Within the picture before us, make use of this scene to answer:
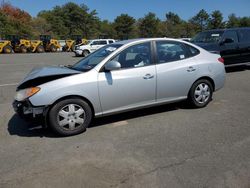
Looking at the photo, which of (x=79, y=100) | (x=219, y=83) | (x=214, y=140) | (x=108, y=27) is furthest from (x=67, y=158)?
(x=108, y=27)

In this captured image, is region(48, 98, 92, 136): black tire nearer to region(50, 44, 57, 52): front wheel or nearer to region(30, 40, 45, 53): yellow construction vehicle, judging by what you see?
region(30, 40, 45, 53): yellow construction vehicle

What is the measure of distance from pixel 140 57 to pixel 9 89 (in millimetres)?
4964

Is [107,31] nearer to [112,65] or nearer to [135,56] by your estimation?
[135,56]

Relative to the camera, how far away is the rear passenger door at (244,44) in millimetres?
10688

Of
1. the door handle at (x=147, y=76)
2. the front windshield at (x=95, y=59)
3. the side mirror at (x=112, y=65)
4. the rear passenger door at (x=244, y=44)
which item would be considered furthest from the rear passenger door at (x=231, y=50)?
the side mirror at (x=112, y=65)

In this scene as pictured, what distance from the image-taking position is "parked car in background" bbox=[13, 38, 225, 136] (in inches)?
166

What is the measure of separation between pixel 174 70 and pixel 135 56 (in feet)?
2.72

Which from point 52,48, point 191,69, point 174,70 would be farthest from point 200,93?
point 52,48

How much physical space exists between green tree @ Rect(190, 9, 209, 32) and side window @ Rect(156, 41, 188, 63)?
62.8 metres

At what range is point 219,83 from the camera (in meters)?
5.93

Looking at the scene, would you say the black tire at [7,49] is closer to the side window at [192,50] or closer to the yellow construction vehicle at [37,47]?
the yellow construction vehicle at [37,47]

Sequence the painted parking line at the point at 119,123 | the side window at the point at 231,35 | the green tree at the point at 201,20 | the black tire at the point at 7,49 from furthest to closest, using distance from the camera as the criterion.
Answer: the green tree at the point at 201,20 < the black tire at the point at 7,49 < the side window at the point at 231,35 < the painted parking line at the point at 119,123

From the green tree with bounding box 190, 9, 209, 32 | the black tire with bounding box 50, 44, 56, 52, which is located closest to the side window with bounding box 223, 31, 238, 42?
the black tire with bounding box 50, 44, 56, 52

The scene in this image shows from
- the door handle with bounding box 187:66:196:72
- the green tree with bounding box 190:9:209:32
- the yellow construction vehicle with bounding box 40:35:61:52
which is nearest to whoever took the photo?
the door handle with bounding box 187:66:196:72
